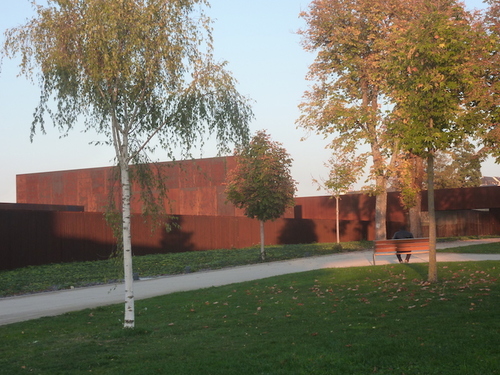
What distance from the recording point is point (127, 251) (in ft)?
33.3

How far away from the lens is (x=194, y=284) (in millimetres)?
17375

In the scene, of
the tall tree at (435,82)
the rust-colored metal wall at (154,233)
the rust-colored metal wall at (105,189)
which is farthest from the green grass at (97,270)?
the rust-colored metal wall at (105,189)

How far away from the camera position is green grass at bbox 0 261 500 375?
21.7 feet

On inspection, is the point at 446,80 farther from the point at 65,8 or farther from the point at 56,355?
the point at 56,355

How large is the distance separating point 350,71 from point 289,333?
87.3ft

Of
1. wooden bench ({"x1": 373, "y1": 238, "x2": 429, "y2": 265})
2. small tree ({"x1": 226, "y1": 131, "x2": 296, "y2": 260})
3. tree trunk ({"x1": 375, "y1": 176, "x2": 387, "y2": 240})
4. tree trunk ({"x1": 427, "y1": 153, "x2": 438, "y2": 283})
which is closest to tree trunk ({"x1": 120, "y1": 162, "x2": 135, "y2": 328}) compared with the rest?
tree trunk ({"x1": 427, "y1": 153, "x2": 438, "y2": 283})

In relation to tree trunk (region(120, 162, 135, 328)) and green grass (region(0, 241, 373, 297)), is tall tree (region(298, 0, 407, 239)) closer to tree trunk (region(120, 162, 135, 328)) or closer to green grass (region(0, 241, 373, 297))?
green grass (region(0, 241, 373, 297))

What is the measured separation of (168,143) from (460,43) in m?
6.10

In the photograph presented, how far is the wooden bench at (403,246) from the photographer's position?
1875 cm

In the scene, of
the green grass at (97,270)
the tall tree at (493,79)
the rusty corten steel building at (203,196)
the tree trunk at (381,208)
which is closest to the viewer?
the green grass at (97,270)

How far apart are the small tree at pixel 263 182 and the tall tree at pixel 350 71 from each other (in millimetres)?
6599

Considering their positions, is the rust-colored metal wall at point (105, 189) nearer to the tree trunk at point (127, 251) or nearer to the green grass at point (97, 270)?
the green grass at point (97, 270)

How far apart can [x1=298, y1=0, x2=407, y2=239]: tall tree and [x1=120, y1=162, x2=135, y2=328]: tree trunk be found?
2264 cm

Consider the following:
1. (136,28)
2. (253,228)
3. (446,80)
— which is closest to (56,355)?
(136,28)
